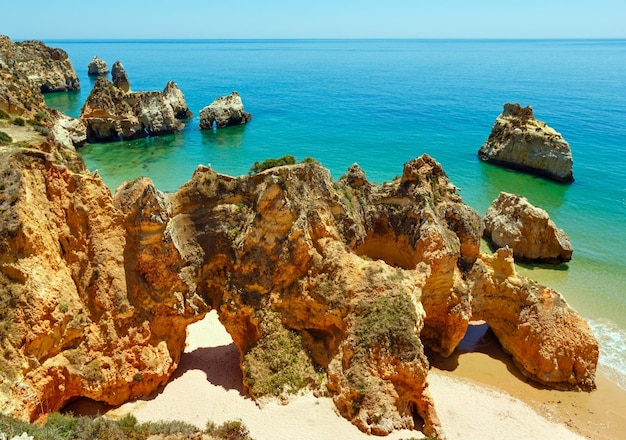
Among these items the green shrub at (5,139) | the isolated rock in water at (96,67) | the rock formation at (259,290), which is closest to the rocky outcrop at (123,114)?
the green shrub at (5,139)

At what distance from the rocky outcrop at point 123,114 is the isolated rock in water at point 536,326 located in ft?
201

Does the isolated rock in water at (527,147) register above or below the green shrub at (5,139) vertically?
below

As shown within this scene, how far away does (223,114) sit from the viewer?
268 ft

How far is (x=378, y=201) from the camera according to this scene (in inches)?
1009

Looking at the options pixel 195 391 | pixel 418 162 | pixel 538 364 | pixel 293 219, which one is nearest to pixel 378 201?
pixel 418 162

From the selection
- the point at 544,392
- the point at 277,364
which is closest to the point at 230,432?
Answer: the point at 277,364

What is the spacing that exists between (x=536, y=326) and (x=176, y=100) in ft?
246

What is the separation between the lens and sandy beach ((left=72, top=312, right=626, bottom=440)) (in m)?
19.1

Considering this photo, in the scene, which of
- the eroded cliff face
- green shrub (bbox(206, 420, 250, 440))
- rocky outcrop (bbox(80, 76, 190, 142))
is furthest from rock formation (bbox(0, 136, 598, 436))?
rocky outcrop (bbox(80, 76, 190, 142))

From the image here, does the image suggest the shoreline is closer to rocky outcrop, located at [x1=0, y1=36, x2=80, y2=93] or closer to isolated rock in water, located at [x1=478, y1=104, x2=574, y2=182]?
isolated rock in water, located at [x1=478, y1=104, x2=574, y2=182]

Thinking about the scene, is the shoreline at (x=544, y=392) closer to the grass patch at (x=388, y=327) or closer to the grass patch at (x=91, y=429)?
the grass patch at (x=388, y=327)

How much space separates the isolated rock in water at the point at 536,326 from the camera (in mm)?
23203

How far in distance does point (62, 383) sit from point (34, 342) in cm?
215

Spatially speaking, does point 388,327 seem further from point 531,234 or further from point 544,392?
point 531,234
